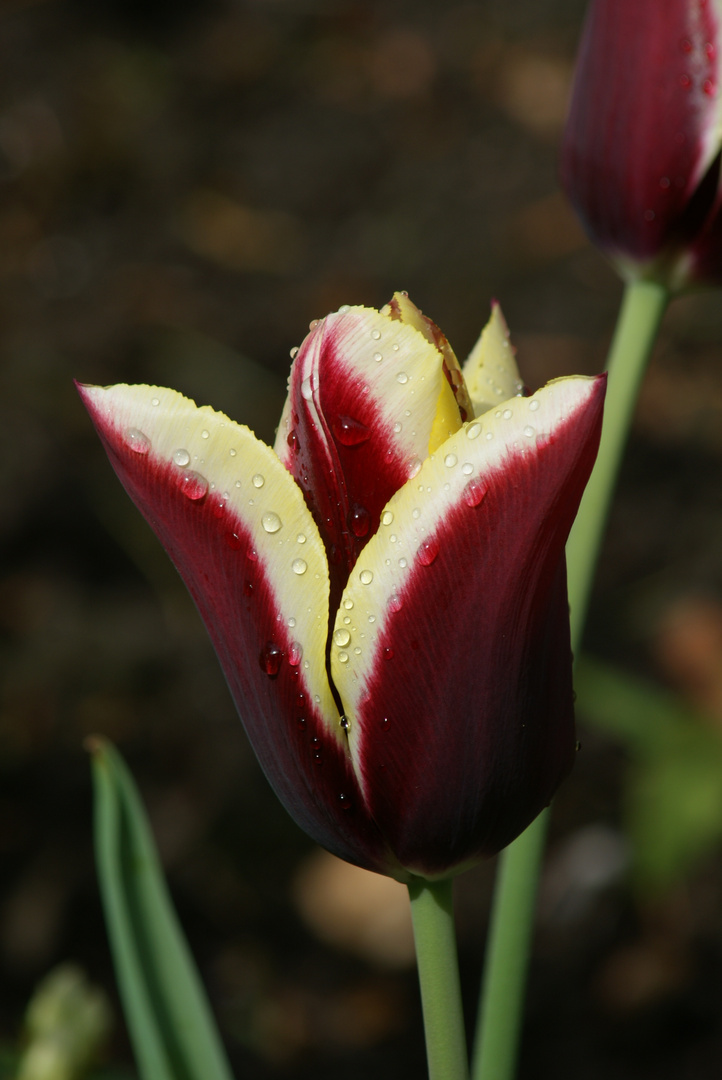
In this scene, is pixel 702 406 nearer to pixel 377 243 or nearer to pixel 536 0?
pixel 377 243

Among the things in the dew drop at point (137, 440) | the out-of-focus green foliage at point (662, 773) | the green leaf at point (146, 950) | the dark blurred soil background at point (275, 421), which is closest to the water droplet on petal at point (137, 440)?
the dew drop at point (137, 440)

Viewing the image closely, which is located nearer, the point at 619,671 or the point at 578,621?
the point at 578,621

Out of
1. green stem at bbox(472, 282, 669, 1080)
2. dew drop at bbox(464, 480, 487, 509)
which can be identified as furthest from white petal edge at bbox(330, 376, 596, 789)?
green stem at bbox(472, 282, 669, 1080)

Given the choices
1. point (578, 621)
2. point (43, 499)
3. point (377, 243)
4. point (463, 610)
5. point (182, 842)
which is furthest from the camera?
point (377, 243)

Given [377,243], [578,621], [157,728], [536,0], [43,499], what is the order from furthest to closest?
[536,0], [377,243], [43,499], [157,728], [578,621]

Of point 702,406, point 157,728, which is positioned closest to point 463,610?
point 157,728

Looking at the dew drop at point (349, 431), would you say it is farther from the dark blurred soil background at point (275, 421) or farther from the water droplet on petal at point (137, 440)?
the dark blurred soil background at point (275, 421)

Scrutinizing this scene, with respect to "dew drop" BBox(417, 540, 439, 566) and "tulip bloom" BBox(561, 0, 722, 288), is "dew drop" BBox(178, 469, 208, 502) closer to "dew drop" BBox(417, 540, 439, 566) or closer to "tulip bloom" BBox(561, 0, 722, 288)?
"dew drop" BBox(417, 540, 439, 566)

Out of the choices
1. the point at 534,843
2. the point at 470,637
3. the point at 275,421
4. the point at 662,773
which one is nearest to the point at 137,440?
the point at 470,637
